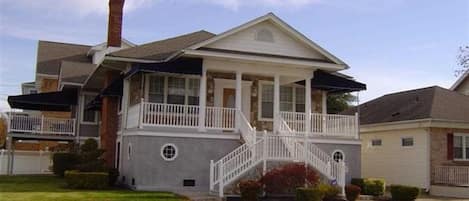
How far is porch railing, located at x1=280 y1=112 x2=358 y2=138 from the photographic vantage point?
23953mm

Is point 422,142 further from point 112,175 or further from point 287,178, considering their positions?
point 112,175

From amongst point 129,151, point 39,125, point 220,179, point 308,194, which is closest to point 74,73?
point 39,125

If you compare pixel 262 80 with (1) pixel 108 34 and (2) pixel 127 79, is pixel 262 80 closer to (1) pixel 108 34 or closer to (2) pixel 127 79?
(2) pixel 127 79

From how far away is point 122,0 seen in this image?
2917 cm

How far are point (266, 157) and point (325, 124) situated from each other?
4.61 metres

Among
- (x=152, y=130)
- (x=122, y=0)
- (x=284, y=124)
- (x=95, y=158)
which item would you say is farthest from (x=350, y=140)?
(x=122, y=0)

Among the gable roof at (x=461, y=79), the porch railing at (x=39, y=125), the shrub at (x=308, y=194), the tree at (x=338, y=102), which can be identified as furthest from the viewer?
the tree at (x=338, y=102)

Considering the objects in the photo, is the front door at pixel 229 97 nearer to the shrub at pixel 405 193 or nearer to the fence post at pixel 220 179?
the fence post at pixel 220 179

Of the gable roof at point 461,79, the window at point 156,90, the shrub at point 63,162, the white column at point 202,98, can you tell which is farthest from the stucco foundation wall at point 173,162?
the gable roof at point 461,79

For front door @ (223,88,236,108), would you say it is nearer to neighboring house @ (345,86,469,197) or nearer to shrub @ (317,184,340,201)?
shrub @ (317,184,340,201)

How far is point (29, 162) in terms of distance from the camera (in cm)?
3581

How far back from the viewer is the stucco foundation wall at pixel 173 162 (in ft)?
68.0

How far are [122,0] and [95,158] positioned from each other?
9210mm

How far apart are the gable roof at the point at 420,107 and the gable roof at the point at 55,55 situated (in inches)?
811
